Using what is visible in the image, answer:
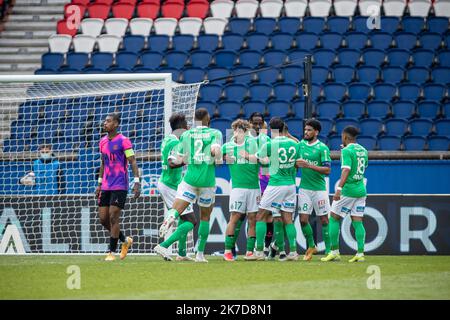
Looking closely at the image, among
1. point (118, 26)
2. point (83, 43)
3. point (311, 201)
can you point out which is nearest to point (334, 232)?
point (311, 201)

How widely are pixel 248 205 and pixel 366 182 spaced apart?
12.7 ft

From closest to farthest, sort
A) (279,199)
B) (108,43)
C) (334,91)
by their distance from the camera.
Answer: (279,199)
(334,91)
(108,43)

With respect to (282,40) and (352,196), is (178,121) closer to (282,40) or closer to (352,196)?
(352,196)

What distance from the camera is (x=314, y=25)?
22672 millimetres

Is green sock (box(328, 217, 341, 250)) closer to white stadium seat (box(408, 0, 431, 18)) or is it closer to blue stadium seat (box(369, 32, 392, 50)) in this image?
blue stadium seat (box(369, 32, 392, 50))

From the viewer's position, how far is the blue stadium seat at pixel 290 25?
74.5ft

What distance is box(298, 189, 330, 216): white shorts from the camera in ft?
45.2

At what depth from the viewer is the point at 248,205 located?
44.9 feet

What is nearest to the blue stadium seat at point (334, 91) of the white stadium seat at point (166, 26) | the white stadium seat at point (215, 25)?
the white stadium seat at point (215, 25)

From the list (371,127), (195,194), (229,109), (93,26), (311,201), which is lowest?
(311,201)

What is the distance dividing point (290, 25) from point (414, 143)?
5.32 m

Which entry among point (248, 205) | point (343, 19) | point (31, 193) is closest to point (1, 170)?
point (31, 193)
